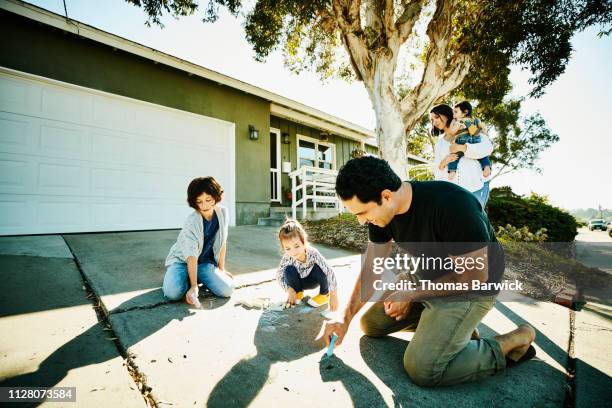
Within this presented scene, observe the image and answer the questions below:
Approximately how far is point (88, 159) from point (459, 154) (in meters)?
5.95

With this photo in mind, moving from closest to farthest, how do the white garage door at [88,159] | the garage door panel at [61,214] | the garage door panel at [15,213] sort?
the garage door panel at [15,213] < the white garage door at [88,159] < the garage door panel at [61,214]

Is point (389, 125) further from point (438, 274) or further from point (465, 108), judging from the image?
point (438, 274)

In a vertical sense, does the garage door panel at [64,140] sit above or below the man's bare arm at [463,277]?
above

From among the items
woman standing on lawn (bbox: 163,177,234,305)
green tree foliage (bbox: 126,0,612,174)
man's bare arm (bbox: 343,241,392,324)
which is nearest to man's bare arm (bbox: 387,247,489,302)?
man's bare arm (bbox: 343,241,392,324)

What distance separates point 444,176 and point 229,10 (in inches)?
228

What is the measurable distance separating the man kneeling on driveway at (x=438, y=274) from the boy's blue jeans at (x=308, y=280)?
0.80m

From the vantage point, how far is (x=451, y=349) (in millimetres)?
1396

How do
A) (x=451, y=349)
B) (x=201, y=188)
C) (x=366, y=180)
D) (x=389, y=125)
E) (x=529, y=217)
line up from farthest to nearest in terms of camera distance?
(x=529, y=217)
(x=389, y=125)
(x=201, y=188)
(x=366, y=180)
(x=451, y=349)

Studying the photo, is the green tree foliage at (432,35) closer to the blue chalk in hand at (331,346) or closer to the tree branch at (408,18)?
the tree branch at (408,18)

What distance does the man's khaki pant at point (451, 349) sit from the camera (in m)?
1.38

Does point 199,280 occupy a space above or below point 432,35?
below

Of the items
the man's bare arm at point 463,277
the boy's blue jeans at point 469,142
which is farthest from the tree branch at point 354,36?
the man's bare arm at point 463,277

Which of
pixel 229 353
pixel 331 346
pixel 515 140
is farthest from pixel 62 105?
pixel 515 140

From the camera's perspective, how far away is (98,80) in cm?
535
